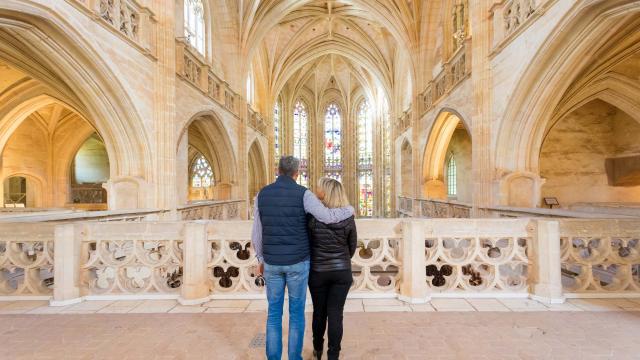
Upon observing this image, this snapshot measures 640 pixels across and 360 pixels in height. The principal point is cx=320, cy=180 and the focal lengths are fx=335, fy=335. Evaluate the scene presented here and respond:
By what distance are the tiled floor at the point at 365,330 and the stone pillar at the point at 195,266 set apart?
0.45 feet

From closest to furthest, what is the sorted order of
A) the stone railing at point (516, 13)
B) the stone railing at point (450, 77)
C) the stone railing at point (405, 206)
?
1. the stone railing at point (516, 13)
2. the stone railing at point (450, 77)
3. the stone railing at point (405, 206)

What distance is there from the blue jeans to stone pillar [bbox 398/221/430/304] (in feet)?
5.59

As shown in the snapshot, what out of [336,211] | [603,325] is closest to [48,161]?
[336,211]

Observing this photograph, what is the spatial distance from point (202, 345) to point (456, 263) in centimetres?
275

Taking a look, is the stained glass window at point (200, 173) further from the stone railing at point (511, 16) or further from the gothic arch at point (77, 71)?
the stone railing at point (511, 16)

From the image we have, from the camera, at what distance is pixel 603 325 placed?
303cm

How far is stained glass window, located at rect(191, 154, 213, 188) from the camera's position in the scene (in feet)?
86.9

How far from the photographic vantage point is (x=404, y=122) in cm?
1853

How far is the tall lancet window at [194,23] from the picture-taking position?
443 inches

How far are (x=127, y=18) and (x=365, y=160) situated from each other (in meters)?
24.2

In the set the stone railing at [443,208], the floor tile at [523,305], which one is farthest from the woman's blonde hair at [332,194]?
the stone railing at [443,208]

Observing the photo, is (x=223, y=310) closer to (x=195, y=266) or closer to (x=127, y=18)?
(x=195, y=266)

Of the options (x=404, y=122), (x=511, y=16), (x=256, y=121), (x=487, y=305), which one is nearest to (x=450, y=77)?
(x=511, y=16)

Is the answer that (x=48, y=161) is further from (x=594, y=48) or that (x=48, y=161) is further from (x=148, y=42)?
(x=594, y=48)
